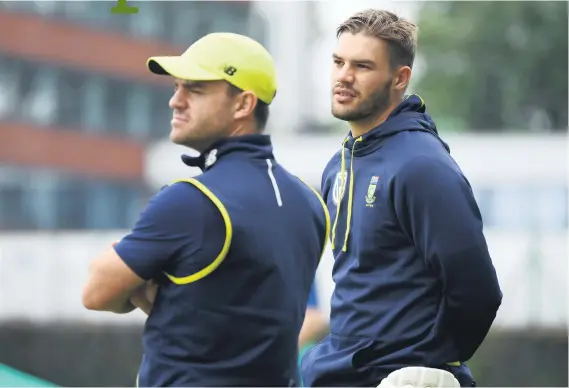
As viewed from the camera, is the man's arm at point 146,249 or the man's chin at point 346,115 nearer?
the man's arm at point 146,249

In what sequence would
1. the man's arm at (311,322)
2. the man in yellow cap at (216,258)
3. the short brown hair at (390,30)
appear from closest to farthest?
the man in yellow cap at (216,258) → the short brown hair at (390,30) → the man's arm at (311,322)

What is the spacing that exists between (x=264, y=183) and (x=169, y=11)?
38.6m

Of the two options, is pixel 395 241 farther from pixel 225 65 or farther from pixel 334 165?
pixel 225 65

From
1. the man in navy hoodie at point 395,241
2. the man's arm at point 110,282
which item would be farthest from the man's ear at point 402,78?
the man's arm at point 110,282

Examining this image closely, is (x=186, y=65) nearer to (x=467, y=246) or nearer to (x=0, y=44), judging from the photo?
(x=467, y=246)

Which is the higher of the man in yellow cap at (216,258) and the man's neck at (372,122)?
the man's neck at (372,122)

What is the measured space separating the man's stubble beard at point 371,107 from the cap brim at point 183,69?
2.05 ft

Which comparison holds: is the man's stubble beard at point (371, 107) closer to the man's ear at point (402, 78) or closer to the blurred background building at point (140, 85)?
the man's ear at point (402, 78)

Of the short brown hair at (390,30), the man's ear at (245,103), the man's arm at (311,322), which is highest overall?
the short brown hair at (390,30)

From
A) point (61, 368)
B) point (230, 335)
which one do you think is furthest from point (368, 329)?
point (61, 368)

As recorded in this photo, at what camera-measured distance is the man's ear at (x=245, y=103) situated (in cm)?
406

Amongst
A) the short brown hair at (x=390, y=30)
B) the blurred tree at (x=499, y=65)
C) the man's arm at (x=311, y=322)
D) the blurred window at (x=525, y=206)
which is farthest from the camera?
the blurred tree at (x=499, y=65)

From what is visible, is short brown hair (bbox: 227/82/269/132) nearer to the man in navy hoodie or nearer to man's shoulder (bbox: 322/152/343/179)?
the man in navy hoodie

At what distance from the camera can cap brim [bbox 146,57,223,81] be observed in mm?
4020
